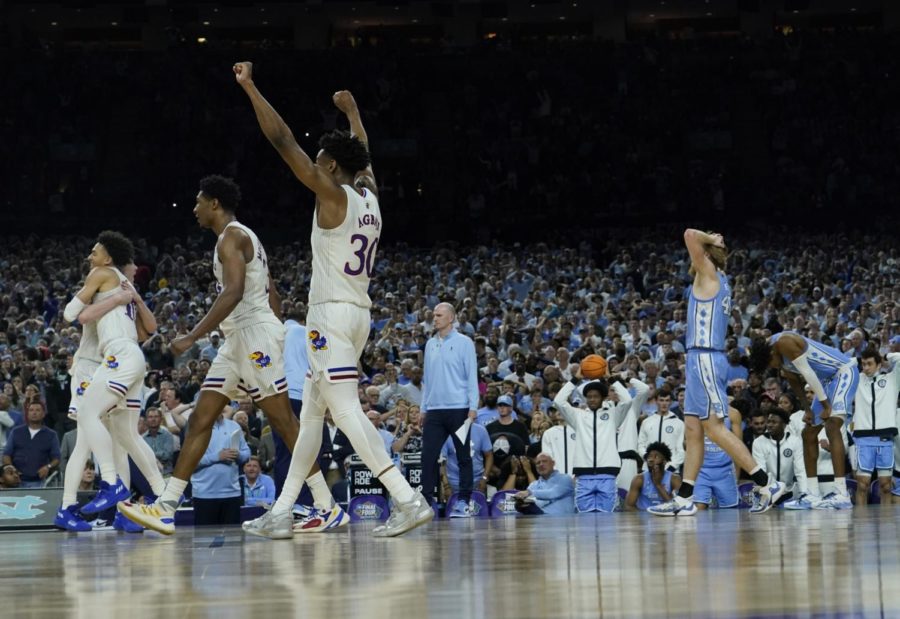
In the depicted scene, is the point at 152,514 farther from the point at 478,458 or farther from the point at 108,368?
the point at 478,458

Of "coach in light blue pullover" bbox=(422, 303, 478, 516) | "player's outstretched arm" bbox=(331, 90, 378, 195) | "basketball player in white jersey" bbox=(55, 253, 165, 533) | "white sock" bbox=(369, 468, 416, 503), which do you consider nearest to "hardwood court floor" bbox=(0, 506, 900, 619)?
"white sock" bbox=(369, 468, 416, 503)

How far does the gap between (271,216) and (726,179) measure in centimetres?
1131

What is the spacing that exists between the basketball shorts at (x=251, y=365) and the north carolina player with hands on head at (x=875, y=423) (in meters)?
6.61

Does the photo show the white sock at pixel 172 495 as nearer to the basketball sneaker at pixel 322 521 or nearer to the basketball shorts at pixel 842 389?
the basketball sneaker at pixel 322 521

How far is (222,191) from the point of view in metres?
8.42

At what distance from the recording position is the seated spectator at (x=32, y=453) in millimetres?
13516

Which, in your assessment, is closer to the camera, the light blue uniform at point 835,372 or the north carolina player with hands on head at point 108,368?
the north carolina player with hands on head at point 108,368

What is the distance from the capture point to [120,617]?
3895 mm

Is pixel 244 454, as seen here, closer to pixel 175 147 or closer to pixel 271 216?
pixel 271 216

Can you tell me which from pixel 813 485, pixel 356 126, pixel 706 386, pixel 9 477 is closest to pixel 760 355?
pixel 706 386

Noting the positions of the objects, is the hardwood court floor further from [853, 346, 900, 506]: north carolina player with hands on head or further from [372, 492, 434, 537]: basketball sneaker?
[853, 346, 900, 506]: north carolina player with hands on head

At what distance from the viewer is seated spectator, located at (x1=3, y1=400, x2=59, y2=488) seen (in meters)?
13.5

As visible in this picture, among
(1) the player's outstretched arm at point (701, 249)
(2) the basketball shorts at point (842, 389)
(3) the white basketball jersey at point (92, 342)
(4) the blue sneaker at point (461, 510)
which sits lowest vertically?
(4) the blue sneaker at point (461, 510)

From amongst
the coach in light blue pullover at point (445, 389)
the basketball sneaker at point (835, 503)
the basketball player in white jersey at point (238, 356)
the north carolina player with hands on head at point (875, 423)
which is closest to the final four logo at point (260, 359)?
the basketball player in white jersey at point (238, 356)
